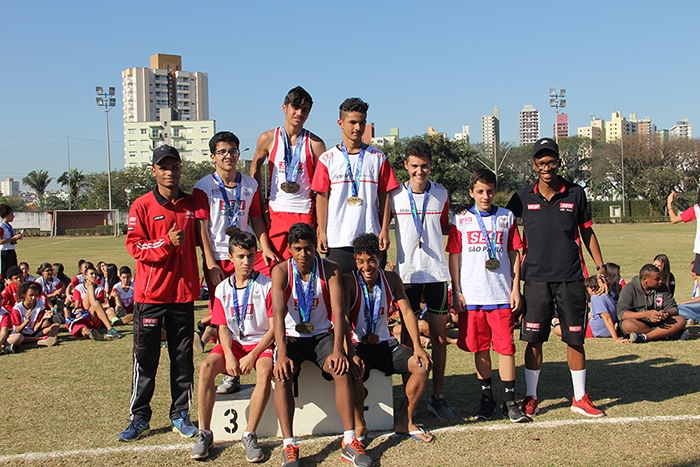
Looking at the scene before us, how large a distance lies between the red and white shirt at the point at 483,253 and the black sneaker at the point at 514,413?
89 centimetres

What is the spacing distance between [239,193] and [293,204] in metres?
0.52

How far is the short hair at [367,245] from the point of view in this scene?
5281mm

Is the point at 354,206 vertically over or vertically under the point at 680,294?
over

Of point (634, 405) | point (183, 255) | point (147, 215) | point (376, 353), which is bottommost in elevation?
point (634, 405)

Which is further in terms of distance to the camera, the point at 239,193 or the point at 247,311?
the point at 239,193

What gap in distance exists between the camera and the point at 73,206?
106 metres

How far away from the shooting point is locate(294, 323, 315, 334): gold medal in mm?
5238

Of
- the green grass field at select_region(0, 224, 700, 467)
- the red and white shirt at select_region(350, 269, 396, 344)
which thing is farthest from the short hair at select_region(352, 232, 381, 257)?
the green grass field at select_region(0, 224, 700, 467)

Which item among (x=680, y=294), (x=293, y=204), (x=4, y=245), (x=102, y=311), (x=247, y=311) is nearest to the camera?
(x=247, y=311)

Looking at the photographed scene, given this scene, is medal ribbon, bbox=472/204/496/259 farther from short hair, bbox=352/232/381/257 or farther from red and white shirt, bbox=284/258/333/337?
red and white shirt, bbox=284/258/333/337

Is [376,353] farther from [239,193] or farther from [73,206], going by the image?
[73,206]

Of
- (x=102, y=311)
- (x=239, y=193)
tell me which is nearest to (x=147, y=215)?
(x=239, y=193)

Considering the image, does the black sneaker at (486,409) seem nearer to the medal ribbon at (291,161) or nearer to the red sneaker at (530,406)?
the red sneaker at (530,406)

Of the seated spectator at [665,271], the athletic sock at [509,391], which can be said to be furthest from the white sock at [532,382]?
the seated spectator at [665,271]
